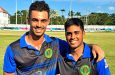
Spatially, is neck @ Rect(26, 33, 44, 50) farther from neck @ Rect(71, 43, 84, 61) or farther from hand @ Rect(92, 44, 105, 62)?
hand @ Rect(92, 44, 105, 62)

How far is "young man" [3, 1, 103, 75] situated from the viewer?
472 centimetres

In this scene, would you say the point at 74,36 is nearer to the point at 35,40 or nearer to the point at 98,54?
the point at 98,54

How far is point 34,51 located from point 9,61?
37 centimetres

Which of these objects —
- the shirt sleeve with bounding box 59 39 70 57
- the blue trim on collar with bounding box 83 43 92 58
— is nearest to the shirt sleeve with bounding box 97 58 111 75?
the blue trim on collar with bounding box 83 43 92 58

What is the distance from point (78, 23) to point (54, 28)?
292ft

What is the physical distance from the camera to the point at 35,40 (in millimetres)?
4871

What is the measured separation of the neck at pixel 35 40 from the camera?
4.85 meters

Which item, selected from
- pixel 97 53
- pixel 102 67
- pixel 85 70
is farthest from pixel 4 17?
pixel 102 67

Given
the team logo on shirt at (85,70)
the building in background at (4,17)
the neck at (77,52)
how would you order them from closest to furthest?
the team logo on shirt at (85,70) < the neck at (77,52) < the building in background at (4,17)

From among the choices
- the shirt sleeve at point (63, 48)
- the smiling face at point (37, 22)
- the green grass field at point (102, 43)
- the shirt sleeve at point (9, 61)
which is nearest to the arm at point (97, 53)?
the shirt sleeve at point (63, 48)

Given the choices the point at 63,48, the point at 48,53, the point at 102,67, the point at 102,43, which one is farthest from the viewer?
the point at 102,43

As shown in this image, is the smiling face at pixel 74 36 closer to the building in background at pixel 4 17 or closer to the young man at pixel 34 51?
the young man at pixel 34 51

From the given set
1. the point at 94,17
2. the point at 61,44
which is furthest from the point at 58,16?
the point at 61,44

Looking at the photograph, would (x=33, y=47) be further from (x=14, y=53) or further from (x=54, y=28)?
(x=54, y=28)
